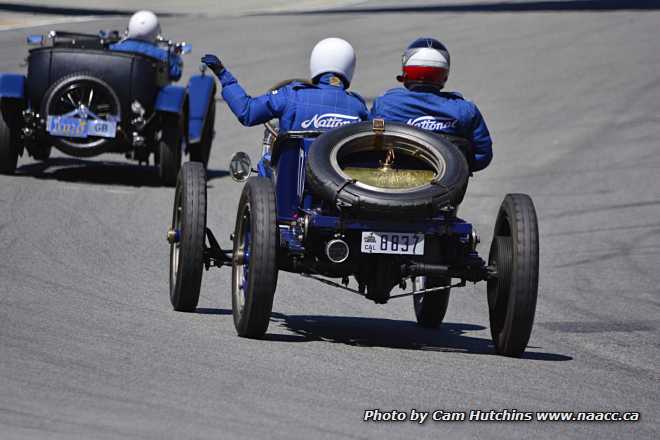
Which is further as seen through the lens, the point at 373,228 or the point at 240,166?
the point at 240,166

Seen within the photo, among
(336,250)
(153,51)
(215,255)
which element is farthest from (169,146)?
(336,250)

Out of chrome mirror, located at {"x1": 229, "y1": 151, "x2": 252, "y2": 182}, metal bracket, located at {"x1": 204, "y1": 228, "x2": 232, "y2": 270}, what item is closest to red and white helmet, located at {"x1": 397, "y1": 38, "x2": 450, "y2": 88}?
chrome mirror, located at {"x1": 229, "y1": 151, "x2": 252, "y2": 182}

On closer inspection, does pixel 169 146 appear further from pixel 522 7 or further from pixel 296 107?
pixel 522 7

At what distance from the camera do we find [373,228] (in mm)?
7492

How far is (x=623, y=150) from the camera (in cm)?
1906

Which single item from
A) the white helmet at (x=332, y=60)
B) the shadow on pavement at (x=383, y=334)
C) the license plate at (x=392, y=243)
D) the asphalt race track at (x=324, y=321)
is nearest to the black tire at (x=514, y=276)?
the asphalt race track at (x=324, y=321)

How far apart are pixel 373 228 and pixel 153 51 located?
9464mm

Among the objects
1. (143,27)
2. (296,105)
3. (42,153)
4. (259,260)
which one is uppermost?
(143,27)

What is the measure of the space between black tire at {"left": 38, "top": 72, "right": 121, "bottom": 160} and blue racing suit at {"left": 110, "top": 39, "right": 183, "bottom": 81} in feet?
4.69

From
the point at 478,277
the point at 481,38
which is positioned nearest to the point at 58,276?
the point at 478,277

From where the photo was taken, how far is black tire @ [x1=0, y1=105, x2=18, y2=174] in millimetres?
15258

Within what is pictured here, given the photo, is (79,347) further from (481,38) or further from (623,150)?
(481,38)

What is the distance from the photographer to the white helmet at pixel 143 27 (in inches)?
658

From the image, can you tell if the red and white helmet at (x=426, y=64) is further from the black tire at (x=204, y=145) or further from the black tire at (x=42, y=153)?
the black tire at (x=42, y=153)
